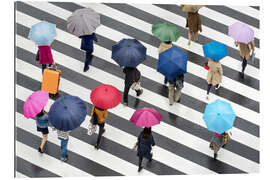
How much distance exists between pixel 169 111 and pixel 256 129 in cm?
306

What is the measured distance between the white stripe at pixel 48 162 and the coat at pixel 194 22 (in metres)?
Answer: 6.94

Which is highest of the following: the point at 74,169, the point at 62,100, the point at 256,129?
the point at 62,100

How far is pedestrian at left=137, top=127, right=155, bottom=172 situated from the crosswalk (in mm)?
830

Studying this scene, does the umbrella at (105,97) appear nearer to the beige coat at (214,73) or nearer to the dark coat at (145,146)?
the dark coat at (145,146)

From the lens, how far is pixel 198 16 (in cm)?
2127

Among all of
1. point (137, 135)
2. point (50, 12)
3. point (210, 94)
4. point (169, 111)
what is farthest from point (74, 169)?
point (50, 12)

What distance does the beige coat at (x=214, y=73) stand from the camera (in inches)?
762

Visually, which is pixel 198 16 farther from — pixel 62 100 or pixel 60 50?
pixel 62 100

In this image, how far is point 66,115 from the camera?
16.9m

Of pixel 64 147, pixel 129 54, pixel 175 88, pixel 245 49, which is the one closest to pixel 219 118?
Result: pixel 175 88

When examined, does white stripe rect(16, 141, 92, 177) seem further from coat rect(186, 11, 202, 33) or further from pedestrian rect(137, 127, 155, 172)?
coat rect(186, 11, 202, 33)

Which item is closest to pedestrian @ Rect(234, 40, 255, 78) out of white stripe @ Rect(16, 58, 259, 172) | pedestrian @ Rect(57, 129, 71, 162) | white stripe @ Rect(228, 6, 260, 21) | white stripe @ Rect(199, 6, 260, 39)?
white stripe @ Rect(199, 6, 260, 39)

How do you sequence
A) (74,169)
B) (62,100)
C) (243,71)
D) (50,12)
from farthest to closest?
1. (50,12)
2. (243,71)
3. (74,169)
4. (62,100)

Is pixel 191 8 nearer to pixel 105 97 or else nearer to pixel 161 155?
pixel 105 97
